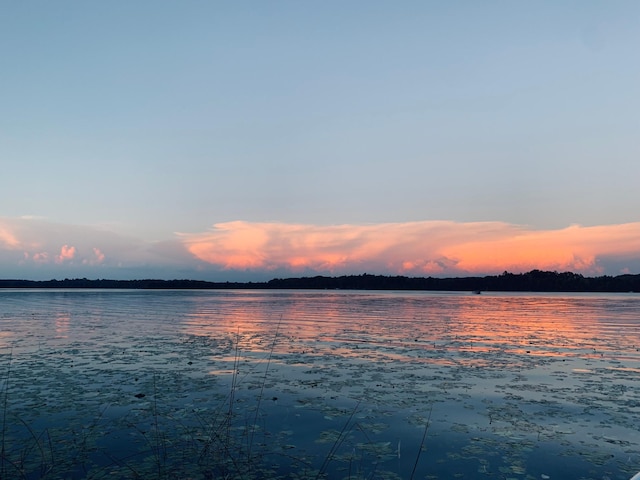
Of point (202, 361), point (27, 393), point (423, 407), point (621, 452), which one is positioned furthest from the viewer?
point (202, 361)

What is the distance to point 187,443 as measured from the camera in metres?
10.1

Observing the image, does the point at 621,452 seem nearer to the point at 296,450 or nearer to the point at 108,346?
the point at 296,450

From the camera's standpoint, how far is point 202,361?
20594 millimetres

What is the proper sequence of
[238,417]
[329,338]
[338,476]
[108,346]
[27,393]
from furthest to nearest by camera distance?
[329,338] < [108,346] < [27,393] < [238,417] < [338,476]

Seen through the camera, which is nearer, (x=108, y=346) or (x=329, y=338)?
(x=108, y=346)

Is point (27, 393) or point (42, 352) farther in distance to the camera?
point (42, 352)

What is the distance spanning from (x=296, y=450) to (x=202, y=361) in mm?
11607

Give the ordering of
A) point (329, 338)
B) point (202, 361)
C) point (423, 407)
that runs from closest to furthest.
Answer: point (423, 407), point (202, 361), point (329, 338)

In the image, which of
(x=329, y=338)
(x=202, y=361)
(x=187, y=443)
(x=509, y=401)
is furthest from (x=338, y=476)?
(x=329, y=338)

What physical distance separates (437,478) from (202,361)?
45.4 feet

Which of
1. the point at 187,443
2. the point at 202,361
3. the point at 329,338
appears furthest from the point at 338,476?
the point at 329,338

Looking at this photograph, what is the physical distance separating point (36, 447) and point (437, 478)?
7.64m

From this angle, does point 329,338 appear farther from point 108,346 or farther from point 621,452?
point 621,452

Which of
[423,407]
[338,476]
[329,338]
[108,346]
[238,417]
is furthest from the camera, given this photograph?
[329,338]
